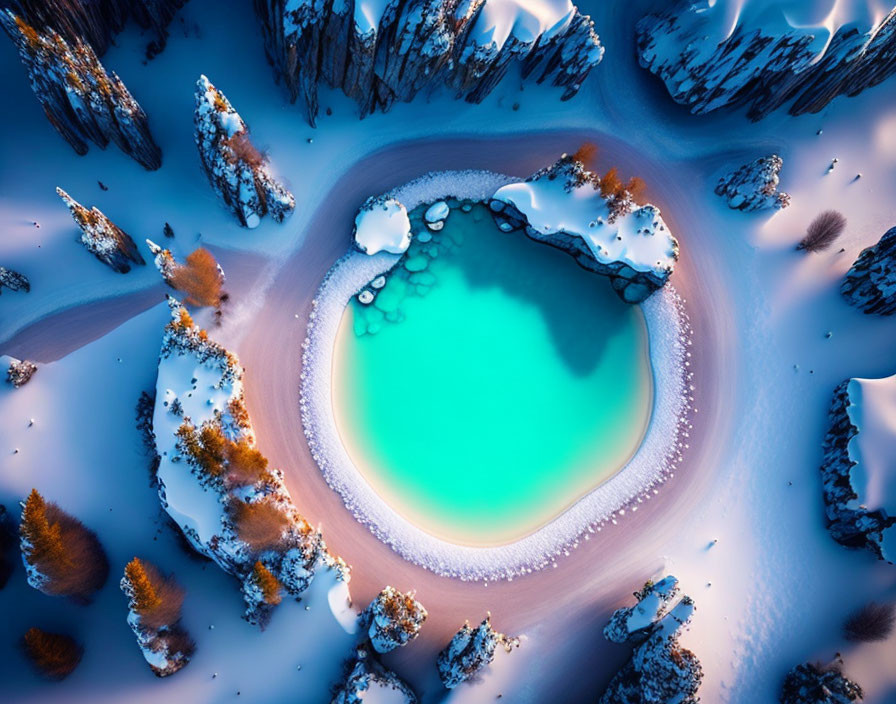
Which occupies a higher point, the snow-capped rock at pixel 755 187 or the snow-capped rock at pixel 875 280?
the snow-capped rock at pixel 755 187

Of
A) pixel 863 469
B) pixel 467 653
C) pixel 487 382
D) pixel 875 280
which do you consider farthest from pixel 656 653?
pixel 875 280

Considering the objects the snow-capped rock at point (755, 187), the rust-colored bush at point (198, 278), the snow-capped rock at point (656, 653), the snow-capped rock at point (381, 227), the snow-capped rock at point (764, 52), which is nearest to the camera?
the snow-capped rock at point (656, 653)

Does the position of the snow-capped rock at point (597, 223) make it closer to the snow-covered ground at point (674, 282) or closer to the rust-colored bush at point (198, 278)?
the snow-covered ground at point (674, 282)

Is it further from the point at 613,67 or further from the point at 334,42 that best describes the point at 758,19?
the point at 334,42

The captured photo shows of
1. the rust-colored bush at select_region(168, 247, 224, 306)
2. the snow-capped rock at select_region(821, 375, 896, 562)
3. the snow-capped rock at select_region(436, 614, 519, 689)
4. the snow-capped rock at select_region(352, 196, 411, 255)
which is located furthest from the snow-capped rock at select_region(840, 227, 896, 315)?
the rust-colored bush at select_region(168, 247, 224, 306)

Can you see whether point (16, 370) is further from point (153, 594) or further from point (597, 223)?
point (597, 223)

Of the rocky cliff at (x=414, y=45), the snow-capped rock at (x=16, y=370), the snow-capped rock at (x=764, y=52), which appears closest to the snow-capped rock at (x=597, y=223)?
the rocky cliff at (x=414, y=45)
